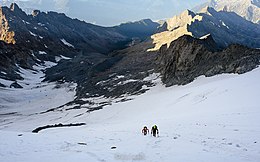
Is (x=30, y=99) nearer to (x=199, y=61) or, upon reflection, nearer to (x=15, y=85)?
(x=15, y=85)

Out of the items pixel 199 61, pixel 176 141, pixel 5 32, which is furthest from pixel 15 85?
pixel 5 32

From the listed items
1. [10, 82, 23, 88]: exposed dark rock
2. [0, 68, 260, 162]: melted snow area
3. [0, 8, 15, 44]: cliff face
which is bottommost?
[0, 68, 260, 162]: melted snow area

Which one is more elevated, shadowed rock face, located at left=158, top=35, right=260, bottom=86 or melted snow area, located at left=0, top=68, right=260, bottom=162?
shadowed rock face, located at left=158, top=35, right=260, bottom=86

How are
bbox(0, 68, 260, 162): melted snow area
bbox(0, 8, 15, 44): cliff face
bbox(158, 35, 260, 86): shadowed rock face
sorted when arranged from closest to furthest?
bbox(0, 68, 260, 162): melted snow area
bbox(158, 35, 260, 86): shadowed rock face
bbox(0, 8, 15, 44): cliff face

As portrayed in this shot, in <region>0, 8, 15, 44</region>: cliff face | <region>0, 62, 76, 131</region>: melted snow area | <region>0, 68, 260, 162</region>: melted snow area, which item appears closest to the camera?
<region>0, 68, 260, 162</region>: melted snow area

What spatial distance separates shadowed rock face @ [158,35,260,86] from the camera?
169 ft

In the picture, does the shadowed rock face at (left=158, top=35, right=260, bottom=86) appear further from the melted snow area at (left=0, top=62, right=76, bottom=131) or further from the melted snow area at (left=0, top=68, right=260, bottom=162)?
the melted snow area at (left=0, top=62, right=76, bottom=131)

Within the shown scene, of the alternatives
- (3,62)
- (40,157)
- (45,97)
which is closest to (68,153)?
(40,157)

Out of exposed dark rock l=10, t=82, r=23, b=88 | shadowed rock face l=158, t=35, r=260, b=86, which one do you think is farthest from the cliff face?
shadowed rock face l=158, t=35, r=260, b=86

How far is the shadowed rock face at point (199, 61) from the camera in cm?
5140

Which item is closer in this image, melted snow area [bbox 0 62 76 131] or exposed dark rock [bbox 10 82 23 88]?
melted snow area [bbox 0 62 76 131]

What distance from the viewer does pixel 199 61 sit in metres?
65.1

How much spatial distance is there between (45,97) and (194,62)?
39589 millimetres

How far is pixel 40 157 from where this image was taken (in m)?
16.8
